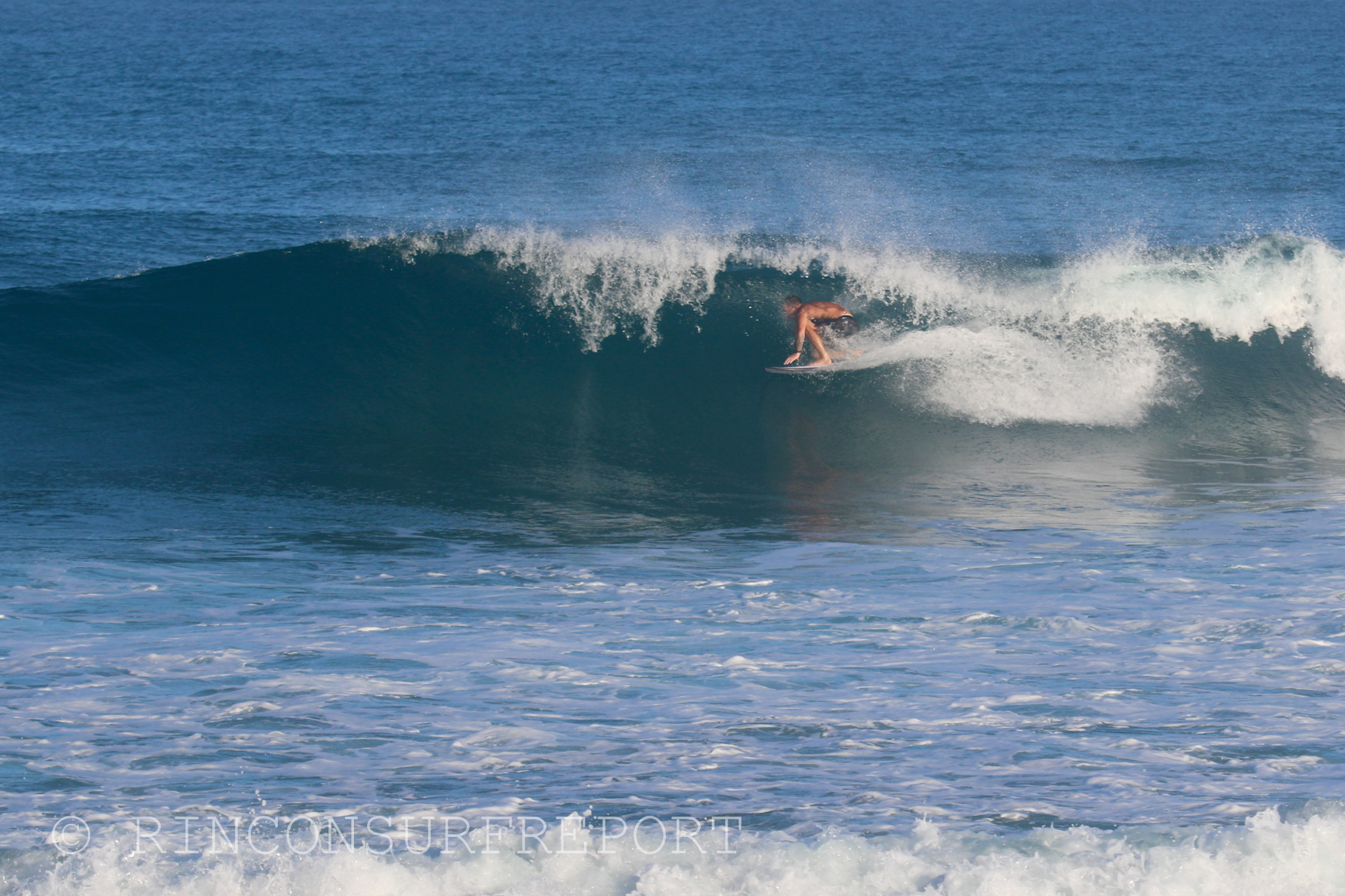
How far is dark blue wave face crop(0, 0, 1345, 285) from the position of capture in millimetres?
24375

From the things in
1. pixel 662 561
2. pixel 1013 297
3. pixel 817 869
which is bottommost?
pixel 817 869

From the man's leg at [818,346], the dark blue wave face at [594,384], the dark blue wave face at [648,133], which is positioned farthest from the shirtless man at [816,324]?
the dark blue wave face at [648,133]

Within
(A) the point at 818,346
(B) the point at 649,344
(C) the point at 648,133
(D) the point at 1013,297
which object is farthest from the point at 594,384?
(C) the point at 648,133

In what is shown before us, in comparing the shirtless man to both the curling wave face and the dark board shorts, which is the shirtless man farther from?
the curling wave face

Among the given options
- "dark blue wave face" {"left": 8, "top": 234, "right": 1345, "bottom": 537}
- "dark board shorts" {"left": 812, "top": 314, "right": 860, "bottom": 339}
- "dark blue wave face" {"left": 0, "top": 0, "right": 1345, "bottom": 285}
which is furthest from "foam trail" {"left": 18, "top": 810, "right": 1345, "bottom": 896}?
"dark blue wave face" {"left": 0, "top": 0, "right": 1345, "bottom": 285}

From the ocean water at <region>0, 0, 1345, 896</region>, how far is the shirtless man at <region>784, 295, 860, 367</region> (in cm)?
45

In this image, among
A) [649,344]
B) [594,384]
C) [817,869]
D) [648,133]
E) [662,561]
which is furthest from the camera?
[648,133]

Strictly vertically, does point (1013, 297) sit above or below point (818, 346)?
above

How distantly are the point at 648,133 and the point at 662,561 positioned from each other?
99.4ft

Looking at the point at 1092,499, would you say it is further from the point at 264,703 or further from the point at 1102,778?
the point at 264,703

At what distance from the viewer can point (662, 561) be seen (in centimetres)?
685

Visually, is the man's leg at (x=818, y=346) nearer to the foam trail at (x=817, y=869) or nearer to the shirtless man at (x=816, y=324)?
the shirtless man at (x=816, y=324)

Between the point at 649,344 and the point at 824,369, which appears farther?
the point at 649,344

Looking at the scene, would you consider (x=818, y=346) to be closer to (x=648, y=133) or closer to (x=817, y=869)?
(x=817, y=869)
